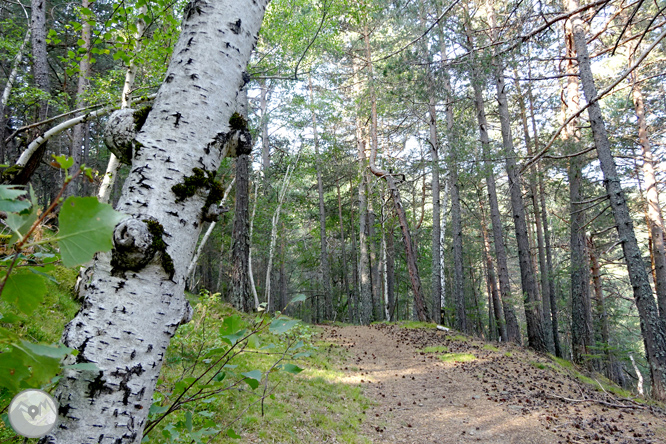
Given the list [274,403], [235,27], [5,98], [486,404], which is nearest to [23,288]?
[235,27]

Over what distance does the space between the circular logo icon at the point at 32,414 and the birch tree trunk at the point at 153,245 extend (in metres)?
0.35

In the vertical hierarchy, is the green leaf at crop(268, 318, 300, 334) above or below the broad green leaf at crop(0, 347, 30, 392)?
above

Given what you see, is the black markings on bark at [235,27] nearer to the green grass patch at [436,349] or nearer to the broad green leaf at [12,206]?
the broad green leaf at [12,206]

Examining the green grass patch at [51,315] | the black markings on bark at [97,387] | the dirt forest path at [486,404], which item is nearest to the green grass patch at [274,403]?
the dirt forest path at [486,404]

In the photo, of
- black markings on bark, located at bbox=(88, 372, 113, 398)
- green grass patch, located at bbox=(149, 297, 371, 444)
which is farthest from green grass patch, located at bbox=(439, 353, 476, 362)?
black markings on bark, located at bbox=(88, 372, 113, 398)

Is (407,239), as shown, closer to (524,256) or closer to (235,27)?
(524,256)

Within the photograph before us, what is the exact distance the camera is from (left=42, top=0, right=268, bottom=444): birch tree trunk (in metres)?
0.84

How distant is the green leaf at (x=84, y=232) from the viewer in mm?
463

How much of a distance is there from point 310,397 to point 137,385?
15.6ft

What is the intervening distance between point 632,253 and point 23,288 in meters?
8.20

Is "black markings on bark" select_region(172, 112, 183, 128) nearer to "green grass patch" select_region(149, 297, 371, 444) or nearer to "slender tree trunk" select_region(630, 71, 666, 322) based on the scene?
"green grass patch" select_region(149, 297, 371, 444)

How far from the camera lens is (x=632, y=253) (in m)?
6.20

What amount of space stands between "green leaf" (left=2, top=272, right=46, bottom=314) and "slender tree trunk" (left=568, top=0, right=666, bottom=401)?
7542mm

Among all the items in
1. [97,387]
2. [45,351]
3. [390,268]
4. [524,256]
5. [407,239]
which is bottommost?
[97,387]
